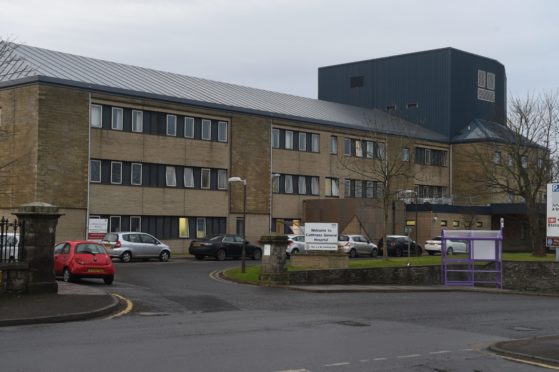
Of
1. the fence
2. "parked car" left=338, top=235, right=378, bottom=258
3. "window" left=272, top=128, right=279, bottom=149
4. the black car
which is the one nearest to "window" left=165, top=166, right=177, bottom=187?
the black car

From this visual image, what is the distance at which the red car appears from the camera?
992 inches

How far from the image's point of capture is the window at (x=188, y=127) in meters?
49.4

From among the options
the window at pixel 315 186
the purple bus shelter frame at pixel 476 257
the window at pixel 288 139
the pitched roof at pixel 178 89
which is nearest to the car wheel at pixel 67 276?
the pitched roof at pixel 178 89

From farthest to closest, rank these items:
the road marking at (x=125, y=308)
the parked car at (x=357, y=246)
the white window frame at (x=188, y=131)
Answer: the white window frame at (x=188, y=131) → the parked car at (x=357, y=246) → the road marking at (x=125, y=308)

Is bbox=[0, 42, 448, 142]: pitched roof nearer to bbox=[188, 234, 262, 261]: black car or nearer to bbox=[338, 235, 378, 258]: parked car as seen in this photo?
bbox=[338, 235, 378, 258]: parked car

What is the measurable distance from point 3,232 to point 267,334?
8.63 metres

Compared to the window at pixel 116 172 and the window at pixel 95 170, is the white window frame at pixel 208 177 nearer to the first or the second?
the window at pixel 116 172

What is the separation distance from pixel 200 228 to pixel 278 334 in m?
36.5

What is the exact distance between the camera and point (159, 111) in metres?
47.8

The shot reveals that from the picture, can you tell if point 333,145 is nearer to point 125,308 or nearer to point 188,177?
point 188,177

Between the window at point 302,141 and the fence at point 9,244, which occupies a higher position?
the window at point 302,141

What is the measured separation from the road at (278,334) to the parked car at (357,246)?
76.7 ft

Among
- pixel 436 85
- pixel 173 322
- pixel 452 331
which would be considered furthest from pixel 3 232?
pixel 436 85

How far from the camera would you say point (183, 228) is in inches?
1934
